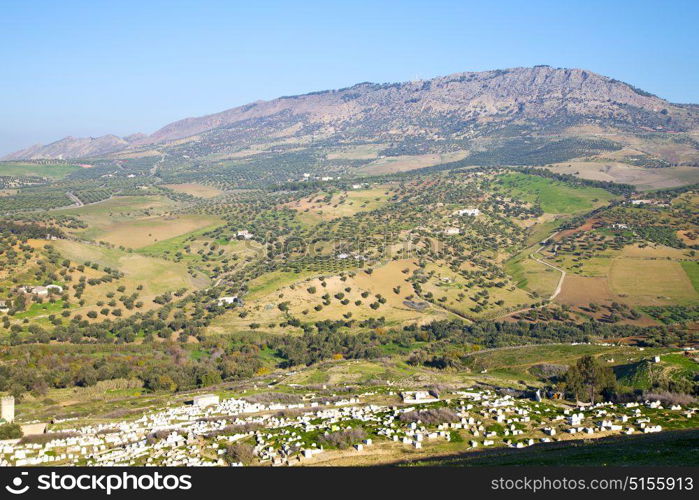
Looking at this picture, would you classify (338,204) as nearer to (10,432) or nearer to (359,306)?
(359,306)

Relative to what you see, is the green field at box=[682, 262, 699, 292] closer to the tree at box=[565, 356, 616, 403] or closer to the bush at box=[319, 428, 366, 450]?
the tree at box=[565, 356, 616, 403]

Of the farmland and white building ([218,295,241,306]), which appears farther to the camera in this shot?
white building ([218,295,241,306])

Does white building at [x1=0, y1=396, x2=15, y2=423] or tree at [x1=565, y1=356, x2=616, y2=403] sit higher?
white building at [x1=0, y1=396, x2=15, y2=423]

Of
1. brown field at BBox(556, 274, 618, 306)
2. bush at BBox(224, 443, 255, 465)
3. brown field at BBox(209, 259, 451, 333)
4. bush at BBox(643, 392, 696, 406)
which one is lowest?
brown field at BBox(556, 274, 618, 306)

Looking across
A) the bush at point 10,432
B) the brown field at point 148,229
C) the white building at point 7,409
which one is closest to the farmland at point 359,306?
the brown field at point 148,229

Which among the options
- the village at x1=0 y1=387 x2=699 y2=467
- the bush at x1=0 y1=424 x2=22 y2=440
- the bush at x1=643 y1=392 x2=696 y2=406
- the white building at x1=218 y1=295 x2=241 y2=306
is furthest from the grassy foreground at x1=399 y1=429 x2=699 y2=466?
the white building at x1=218 y1=295 x2=241 y2=306

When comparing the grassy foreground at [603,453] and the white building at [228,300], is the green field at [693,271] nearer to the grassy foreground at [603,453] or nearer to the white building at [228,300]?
the white building at [228,300]

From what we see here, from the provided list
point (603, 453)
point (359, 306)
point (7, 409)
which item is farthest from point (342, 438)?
point (359, 306)

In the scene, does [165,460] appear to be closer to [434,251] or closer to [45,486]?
[45,486]
